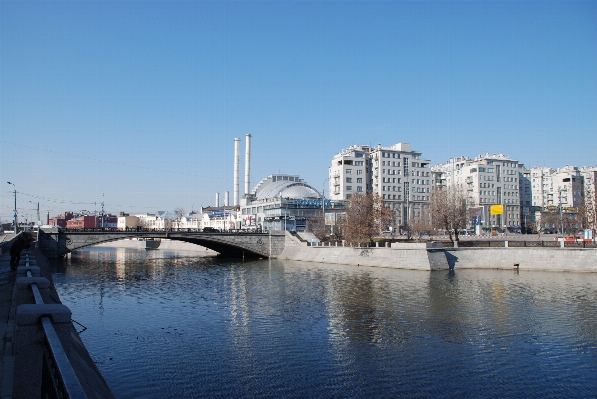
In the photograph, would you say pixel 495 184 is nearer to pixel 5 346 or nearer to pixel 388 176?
pixel 388 176

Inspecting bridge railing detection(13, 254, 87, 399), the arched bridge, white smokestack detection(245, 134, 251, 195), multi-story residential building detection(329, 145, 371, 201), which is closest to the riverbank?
the arched bridge

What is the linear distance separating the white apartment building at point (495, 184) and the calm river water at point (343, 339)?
121501mm

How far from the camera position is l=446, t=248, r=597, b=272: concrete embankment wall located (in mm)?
59312

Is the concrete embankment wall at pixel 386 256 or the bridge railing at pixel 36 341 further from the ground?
the bridge railing at pixel 36 341

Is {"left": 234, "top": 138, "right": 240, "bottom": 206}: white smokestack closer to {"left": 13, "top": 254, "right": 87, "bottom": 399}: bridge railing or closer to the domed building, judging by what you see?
the domed building

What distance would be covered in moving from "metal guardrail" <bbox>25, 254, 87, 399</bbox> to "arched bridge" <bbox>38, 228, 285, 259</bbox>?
81.5 m

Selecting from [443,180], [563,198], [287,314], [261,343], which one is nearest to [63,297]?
[287,314]

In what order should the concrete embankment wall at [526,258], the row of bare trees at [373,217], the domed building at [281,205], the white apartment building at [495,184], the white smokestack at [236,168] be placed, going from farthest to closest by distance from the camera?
1. the white smokestack at [236,168]
2. the white apartment building at [495,184]
3. the domed building at [281,205]
4. the row of bare trees at [373,217]
5. the concrete embankment wall at [526,258]

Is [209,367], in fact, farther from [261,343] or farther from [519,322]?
[519,322]

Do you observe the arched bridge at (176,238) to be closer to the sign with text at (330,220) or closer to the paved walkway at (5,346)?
the sign with text at (330,220)

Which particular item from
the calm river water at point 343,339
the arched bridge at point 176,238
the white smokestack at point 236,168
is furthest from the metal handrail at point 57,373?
the white smokestack at point 236,168

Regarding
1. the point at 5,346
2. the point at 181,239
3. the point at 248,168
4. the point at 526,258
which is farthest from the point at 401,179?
the point at 5,346

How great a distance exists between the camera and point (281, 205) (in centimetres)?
14012

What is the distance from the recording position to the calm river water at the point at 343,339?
741 inches
